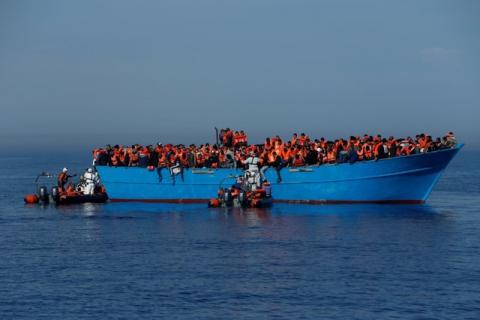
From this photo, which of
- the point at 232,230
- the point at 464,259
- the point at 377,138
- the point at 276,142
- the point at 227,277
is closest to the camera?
the point at 227,277

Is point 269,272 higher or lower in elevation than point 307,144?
lower

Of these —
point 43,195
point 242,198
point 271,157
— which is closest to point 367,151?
point 271,157

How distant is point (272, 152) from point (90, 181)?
15437mm

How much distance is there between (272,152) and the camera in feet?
212

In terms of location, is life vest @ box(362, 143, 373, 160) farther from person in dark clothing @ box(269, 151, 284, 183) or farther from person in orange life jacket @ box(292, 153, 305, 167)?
person in dark clothing @ box(269, 151, 284, 183)

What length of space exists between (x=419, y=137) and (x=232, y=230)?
14.1 meters

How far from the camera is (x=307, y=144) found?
64.8 m

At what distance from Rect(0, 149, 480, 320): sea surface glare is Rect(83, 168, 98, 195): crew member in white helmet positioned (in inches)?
295

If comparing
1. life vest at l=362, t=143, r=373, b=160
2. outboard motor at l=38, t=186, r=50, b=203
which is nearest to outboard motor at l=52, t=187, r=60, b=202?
outboard motor at l=38, t=186, r=50, b=203

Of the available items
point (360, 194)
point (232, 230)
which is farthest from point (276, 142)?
point (232, 230)

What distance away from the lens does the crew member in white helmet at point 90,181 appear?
7288cm

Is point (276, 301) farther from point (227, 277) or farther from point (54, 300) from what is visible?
point (54, 300)

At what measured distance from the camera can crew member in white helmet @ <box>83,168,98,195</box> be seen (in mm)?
72875

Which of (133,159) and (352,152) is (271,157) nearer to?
(352,152)
